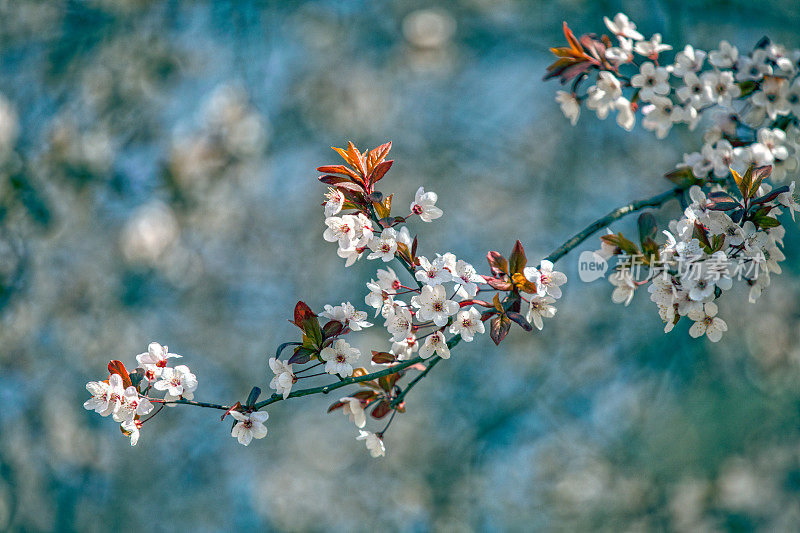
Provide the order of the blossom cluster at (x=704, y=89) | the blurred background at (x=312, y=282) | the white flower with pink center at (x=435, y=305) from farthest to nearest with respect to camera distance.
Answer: the blurred background at (x=312, y=282) → the blossom cluster at (x=704, y=89) → the white flower with pink center at (x=435, y=305)

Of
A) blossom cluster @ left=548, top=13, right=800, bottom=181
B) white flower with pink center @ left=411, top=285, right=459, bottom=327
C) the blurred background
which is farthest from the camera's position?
the blurred background

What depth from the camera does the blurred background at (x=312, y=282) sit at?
202 centimetres

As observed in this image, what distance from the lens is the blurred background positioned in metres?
2.02

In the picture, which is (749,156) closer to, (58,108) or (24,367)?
(58,108)

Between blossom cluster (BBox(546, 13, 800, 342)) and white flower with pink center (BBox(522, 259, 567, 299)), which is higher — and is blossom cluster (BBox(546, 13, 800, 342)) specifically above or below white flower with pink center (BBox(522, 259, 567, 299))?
above

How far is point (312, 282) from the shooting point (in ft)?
7.06

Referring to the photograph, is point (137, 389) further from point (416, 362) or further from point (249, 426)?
point (416, 362)

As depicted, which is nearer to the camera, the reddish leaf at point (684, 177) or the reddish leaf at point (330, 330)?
the reddish leaf at point (330, 330)

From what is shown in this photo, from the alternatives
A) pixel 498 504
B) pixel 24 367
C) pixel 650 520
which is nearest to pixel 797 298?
pixel 650 520

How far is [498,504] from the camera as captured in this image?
220 cm

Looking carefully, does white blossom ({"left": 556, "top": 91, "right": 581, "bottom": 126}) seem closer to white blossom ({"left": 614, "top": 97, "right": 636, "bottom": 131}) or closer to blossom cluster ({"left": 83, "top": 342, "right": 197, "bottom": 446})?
white blossom ({"left": 614, "top": 97, "right": 636, "bottom": 131})

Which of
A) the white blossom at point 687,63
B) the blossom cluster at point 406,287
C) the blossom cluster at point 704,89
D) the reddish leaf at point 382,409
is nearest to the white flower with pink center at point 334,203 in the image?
the blossom cluster at point 406,287

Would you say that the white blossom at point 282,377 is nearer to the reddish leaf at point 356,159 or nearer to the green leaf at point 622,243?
the reddish leaf at point 356,159

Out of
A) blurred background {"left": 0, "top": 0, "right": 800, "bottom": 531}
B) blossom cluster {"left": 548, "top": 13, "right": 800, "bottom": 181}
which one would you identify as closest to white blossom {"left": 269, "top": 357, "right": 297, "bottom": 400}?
blossom cluster {"left": 548, "top": 13, "right": 800, "bottom": 181}
